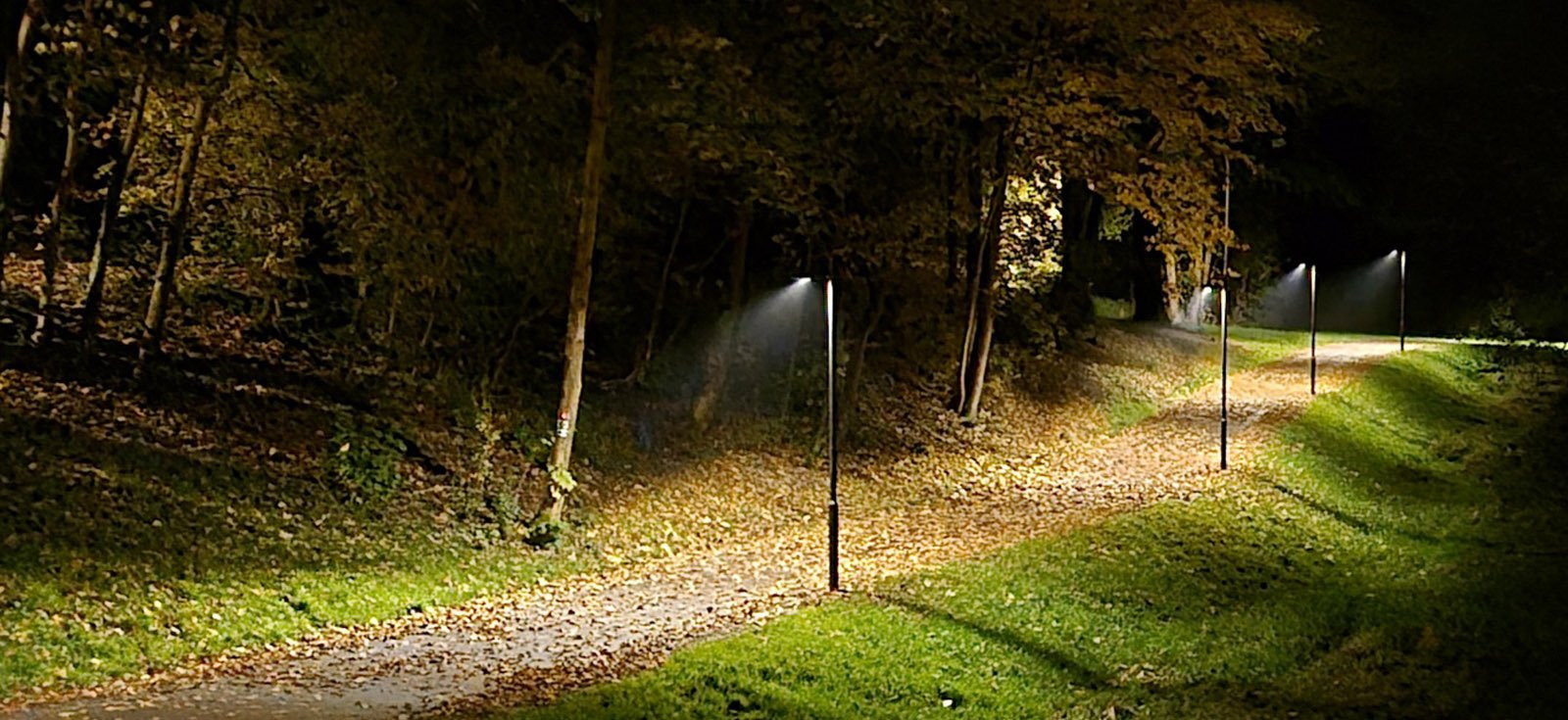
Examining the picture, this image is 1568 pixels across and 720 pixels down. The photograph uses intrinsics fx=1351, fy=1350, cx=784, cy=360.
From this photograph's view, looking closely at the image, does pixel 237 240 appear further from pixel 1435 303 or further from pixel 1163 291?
pixel 1435 303

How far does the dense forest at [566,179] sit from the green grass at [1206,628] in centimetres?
486

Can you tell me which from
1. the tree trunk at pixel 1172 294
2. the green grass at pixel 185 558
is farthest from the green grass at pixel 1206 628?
the tree trunk at pixel 1172 294

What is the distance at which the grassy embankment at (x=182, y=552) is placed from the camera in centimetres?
1123

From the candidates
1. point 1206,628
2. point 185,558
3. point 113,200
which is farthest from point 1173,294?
point 185,558

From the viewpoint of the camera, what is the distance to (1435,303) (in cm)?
5594

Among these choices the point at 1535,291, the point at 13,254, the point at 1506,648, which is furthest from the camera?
the point at 1535,291

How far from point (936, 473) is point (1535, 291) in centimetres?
1558

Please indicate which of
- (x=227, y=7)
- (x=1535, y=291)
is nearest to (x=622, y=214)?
(x=227, y=7)

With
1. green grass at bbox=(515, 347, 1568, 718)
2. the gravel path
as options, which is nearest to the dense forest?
the gravel path

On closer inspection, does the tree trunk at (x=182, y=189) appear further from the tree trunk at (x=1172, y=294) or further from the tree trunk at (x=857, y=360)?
the tree trunk at (x=1172, y=294)

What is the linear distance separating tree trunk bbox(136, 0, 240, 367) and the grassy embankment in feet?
5.15

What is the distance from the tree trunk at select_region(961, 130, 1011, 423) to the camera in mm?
24877

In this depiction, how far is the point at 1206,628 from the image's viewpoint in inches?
553

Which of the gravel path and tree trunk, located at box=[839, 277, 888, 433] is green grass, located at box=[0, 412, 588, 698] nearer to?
the gravel path
